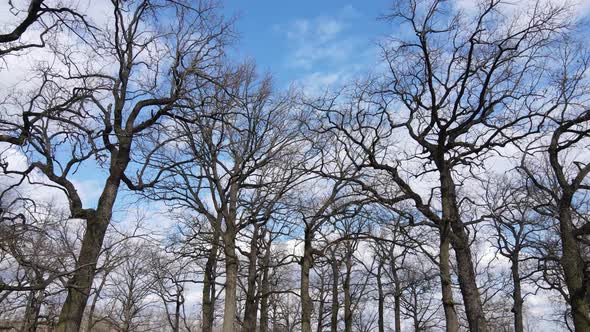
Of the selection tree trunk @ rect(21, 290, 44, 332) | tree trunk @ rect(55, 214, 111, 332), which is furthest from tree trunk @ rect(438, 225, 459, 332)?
tree trunk @ rect(21, 290, 44, 332)

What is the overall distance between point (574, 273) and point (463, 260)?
10.5ft

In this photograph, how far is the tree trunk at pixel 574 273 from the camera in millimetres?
12094

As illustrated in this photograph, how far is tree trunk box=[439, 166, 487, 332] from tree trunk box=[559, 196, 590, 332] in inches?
Answer: 101

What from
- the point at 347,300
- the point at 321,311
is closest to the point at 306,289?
the point at 347,300

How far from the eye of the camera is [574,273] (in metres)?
12.5

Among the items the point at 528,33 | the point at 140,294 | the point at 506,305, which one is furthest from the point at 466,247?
the point at 140,294

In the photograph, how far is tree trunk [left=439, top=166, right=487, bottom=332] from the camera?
1125 cm

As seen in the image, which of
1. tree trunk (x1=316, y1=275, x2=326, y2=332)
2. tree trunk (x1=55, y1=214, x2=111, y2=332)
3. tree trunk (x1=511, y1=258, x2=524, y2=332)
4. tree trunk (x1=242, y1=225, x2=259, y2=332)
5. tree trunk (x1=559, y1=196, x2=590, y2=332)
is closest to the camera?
tree trunk (x1=55, y1=214, x2=111, y2=332)

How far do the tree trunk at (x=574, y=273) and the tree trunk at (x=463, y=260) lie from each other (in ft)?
8.45

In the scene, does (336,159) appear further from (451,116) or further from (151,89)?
(151,89)

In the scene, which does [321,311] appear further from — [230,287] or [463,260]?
[463,260]

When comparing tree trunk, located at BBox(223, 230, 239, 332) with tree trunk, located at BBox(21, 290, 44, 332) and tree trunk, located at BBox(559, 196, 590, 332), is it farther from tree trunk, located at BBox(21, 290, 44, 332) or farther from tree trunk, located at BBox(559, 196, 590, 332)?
tree trunk, located at BBox(559, 196, 590, 332)

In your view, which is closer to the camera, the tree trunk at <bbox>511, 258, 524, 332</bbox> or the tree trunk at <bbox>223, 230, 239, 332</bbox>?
the tree trunk at <bbox>223, 230, 239, 332</bbox>

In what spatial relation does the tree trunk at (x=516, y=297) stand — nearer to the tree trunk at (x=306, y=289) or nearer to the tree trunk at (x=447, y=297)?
the tree trunk at (x=306, y=289)
